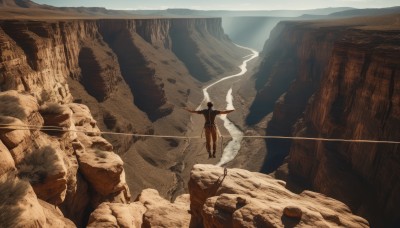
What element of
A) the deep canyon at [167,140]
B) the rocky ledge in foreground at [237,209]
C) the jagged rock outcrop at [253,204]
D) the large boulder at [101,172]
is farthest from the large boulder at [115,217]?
the jagged rock outcrop at [253,204]

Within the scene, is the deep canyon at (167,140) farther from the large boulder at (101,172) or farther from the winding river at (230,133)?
the winding river at (230,133)

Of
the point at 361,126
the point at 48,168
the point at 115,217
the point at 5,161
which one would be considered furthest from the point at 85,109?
the point at 361,126

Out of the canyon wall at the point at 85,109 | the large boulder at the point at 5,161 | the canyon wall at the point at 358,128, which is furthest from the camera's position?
the canyon wall at the point at 358,128

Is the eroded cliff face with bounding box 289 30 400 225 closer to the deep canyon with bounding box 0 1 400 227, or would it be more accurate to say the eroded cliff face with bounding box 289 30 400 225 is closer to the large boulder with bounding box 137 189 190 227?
the deep canyon with bounding box 0 1 400 227

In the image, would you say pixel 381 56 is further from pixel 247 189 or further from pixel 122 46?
pixel 122 46

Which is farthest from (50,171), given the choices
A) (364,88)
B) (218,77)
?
(218,77)

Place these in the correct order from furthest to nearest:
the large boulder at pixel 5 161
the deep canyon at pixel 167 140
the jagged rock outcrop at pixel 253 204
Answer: the deep canyon at pixel 167 140 → the large boulder at pixel 5 161 → the jagged rock outcrop at pixel 253 204

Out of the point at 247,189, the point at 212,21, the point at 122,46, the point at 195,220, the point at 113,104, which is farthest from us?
the point at 212,21

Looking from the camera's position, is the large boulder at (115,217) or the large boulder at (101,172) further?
the large boulder at (101,172)
